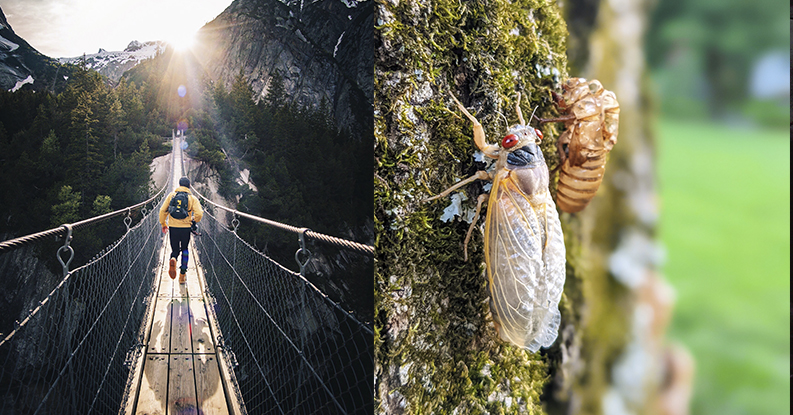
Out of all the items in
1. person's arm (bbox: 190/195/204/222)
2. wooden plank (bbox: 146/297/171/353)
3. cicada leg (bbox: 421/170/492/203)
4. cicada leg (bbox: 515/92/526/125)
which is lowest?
wooden plank (bbox: 146/297/171/353)

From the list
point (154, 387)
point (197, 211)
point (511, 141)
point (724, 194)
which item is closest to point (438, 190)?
point (511, 141)

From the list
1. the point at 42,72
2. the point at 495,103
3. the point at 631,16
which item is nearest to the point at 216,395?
the point at 42,72

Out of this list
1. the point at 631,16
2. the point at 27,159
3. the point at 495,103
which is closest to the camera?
the point at 27,159

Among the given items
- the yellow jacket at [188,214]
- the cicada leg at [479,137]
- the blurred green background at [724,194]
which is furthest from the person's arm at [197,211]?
the blurred green background at [724,194]

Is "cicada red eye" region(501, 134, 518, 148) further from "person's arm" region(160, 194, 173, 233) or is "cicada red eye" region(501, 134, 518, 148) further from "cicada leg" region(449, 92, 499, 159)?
"person's arm" region(160, 194, 173, 233)

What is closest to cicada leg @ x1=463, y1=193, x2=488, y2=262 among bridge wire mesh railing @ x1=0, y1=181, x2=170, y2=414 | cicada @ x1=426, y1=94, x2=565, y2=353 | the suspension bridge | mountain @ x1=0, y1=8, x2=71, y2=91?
cicada @ x1=426, y1=94, x2=565, y2=353

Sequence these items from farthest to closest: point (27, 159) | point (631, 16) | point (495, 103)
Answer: point (631, 16) < point (495, 103) < point (27, 159)

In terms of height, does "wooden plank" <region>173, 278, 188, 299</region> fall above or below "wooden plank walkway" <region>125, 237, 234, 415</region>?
above

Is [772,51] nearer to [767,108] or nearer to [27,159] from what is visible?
[767,108]
